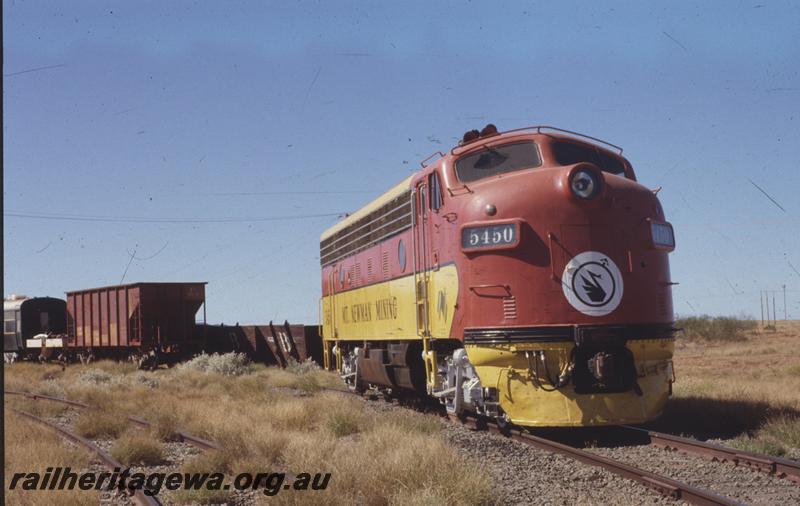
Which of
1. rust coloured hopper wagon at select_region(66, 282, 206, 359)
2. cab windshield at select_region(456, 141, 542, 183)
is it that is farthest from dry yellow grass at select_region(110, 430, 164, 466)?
rust coloured hopper wagon at select_region(66, 282, 206, 359)

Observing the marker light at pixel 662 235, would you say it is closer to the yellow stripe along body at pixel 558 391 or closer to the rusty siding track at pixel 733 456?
the yellow stripe along body at pixel 558 391

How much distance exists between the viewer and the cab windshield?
1109 cm

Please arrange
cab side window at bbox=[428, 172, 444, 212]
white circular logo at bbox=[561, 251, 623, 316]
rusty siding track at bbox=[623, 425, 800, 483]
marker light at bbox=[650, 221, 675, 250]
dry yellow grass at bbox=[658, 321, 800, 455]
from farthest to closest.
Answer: cab side window at bbox=[428, 172, 444, 212]
marker light at bbox=[650, 221, 675, 250]
white circular logo at bbox=[561, 251, 623, 316]
dry yellow grass at bbox=[658, 321, 800, 455]
rusty siding track at bbox=[623, 425, 800, 483]

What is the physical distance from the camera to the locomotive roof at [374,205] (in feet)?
44.4

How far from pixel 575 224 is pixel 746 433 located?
359 centimetres

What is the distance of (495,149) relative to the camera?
11336 millimetres

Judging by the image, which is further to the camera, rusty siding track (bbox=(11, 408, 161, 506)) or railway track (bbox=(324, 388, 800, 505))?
rusty siding track (bbox=(11, 408, 161, 506))

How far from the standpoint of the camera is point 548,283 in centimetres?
1001

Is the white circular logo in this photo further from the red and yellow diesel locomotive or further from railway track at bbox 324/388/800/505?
railway track at bbox 324/388/800/505

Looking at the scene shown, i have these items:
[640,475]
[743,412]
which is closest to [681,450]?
[640,475]

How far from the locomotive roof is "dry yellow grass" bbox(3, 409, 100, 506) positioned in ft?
21.4

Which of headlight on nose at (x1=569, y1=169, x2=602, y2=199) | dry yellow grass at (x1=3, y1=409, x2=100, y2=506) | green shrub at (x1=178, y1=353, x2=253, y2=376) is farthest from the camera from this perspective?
green shrub at (x1=178, y1=353, x2=253, y2=376)

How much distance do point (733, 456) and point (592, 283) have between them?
2672mm

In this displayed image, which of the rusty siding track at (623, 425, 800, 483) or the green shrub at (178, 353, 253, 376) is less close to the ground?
the green shrub at (178, 353, 253, 376)
